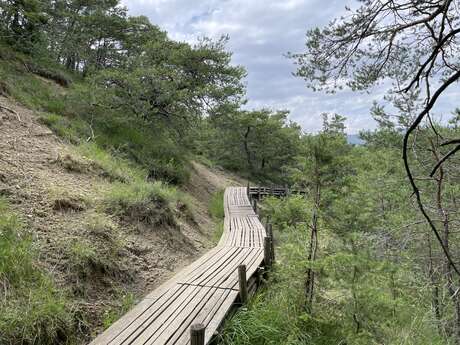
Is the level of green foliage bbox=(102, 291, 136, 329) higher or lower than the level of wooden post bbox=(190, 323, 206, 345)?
lower

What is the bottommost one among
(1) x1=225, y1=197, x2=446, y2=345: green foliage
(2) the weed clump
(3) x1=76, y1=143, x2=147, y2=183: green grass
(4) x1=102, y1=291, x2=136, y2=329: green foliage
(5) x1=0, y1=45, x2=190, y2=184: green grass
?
(4) x1=102, y1=291, x2=136, y2=329: green foliage

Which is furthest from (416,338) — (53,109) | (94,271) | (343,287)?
(53,109)

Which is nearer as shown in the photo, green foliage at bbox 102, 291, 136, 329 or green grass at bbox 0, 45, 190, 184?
green foliage at bbox 102, 291, 136, 329

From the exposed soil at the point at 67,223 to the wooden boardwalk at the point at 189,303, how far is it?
0.48 meters

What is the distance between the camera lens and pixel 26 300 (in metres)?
3.40

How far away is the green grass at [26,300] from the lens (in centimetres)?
308

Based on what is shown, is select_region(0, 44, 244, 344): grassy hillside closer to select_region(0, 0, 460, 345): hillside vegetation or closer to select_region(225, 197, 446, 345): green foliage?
select_region(0, 0, 460, 345): hillside vegetation

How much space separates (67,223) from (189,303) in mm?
2422

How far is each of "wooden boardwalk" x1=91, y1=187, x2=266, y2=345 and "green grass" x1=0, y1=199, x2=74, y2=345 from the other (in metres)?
0.48

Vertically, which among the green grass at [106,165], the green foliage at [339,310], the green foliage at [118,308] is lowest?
the green foliage at [118,308]

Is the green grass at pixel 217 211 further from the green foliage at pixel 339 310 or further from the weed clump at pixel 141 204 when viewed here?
the green foliage at pixel 339 310

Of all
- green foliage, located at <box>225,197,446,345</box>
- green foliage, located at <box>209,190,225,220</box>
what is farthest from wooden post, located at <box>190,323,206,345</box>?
green foliage, located at <box>209,190,225,220</box>

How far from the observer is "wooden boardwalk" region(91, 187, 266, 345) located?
3.50 meters

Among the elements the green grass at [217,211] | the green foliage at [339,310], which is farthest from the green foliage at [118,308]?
the green grass at [217,211]
